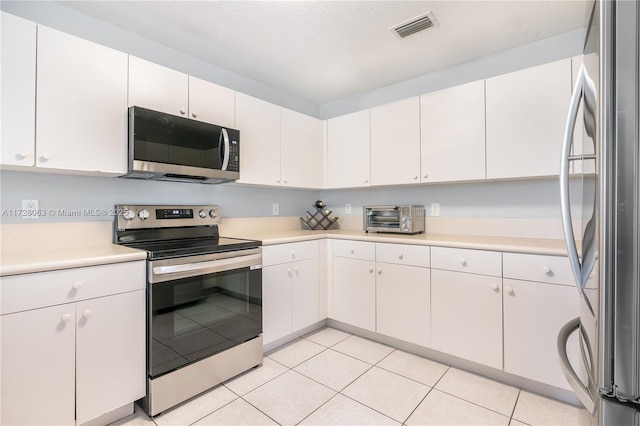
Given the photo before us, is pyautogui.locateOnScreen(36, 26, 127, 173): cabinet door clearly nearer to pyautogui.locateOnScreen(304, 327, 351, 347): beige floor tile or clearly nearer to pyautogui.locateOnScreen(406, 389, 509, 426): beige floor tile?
pyautogui.locateOnScreen(304, 327, 351, 347): beige floor tile

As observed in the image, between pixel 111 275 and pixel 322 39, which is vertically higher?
pixel 322 39

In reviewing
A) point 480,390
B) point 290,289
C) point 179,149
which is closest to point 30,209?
point 179,149

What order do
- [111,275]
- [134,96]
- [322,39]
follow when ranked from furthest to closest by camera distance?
[322,39] → [134,96] → [111,275]

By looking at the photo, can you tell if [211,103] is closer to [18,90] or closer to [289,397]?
[18,90]

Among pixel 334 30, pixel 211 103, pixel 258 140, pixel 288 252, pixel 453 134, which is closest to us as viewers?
pixel 334 30

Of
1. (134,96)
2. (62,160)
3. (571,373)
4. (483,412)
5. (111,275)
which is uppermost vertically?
(134,96)

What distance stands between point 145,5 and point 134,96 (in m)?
0.57

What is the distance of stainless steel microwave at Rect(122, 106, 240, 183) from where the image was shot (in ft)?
6.04

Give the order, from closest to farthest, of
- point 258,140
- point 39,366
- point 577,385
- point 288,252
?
point 577,385 < point 39,366 < point 288,252 < point 258,140

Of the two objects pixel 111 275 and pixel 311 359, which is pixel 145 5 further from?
pixel 311 359

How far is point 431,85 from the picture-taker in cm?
288

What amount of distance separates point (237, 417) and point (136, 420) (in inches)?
21.3

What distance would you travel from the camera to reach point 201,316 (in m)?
1.87

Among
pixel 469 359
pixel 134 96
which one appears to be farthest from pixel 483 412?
pixel 134 96
